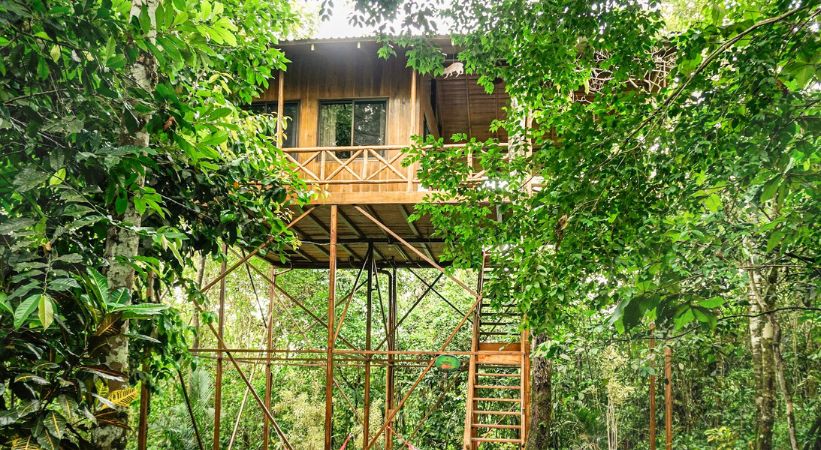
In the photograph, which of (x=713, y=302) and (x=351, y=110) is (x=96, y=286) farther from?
(x=351, y=110)

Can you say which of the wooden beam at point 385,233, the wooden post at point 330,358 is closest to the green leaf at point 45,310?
the wooden post at point 330,358

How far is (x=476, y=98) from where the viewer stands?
42.4 feet

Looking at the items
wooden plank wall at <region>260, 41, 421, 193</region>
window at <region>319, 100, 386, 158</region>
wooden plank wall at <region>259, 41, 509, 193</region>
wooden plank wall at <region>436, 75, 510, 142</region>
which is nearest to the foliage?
wooden plank wall at <region>259, 41, 509, 193</region>

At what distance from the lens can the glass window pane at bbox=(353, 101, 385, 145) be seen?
10.6m

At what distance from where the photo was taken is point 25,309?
2119 mm

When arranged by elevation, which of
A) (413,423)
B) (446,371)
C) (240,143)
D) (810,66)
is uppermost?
(240,143)

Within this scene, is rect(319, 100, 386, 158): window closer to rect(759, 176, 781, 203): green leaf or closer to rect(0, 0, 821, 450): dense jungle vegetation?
rect(0, 0, 821, 450): dense jungle vegetation

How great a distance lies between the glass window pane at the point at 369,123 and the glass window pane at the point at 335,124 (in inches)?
5.5

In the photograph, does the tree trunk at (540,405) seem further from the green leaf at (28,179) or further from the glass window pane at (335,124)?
the green leaf at (28,179)

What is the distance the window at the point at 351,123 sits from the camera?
1065 cm

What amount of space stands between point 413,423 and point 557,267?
1268cm

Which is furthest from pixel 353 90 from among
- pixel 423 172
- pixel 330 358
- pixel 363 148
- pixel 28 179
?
pixel 28 179

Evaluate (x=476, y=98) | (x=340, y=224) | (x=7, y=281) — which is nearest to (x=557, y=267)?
(x=7, y=281)

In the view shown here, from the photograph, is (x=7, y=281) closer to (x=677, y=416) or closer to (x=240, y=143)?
(x=240, y=143)
